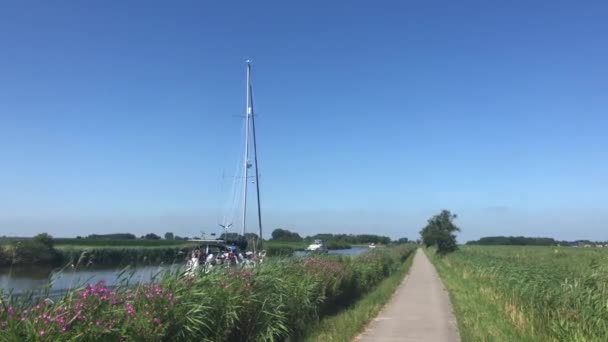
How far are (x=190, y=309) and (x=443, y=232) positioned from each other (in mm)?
73554

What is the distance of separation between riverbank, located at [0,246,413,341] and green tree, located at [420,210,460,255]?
64.4 metres

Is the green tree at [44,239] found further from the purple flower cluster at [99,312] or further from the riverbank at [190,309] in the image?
the purple flower cluster at [99,312]

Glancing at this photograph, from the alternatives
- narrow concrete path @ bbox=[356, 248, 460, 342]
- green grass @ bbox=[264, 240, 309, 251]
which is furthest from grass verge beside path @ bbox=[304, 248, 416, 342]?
green grass @ bbox=[264, 240, 309, 251]

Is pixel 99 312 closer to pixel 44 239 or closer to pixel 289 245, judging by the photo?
pixel 44 239

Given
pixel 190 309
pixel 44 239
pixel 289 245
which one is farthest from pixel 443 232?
pixel 190 309

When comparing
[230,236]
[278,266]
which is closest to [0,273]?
[230,236]

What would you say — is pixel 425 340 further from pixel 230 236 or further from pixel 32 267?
pixel 32 267

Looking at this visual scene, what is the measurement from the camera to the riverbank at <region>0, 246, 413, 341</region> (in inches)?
237

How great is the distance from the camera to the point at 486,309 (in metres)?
17.2

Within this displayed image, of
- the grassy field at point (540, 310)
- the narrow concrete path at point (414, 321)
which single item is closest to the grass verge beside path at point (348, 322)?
the narrow concrete path at point (414, 321)

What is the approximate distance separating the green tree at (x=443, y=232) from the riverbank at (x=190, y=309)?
2536 inches

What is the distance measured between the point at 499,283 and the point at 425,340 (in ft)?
35.6

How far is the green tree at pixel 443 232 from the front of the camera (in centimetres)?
7656

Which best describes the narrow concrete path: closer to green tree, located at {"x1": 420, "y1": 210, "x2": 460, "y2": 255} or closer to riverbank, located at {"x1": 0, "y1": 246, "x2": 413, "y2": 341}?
riverbank, located at {"x1": 0, "y1": 246, "x2": 413, "y2": 341}
